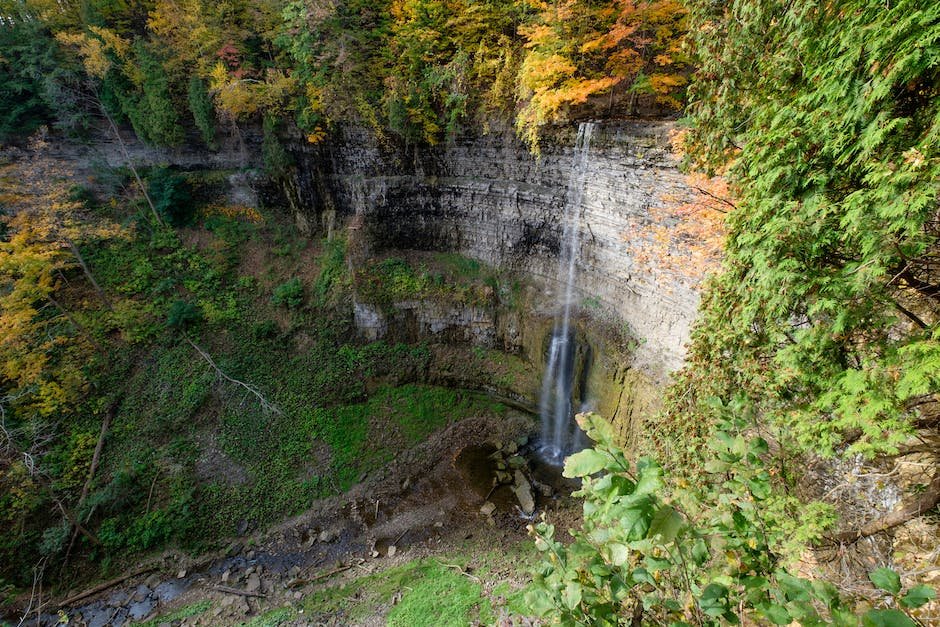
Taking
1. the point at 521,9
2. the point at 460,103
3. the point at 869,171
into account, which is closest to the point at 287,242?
the point at 460,103

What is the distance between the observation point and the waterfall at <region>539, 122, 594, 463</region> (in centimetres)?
1468

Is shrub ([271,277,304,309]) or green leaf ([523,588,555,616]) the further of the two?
shrub ([271,277,304,309])

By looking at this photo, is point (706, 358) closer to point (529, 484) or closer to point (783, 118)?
point (783, 118)

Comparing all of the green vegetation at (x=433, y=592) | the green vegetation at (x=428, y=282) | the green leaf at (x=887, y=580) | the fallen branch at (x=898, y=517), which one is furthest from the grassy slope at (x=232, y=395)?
the green leaf at (x=887, y=580)

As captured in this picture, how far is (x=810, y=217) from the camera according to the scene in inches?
146

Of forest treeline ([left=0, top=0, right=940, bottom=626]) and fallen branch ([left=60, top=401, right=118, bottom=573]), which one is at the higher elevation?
forest treeline ([left=0, top=0, right=940, bottom=626])

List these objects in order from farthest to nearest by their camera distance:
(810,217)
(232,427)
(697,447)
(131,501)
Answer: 1. (232,427)
2. (131,501)
3. (697,447)
4. (810,217)

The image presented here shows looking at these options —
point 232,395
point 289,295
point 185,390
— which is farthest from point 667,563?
point 289,295

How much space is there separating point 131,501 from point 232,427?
134 inches

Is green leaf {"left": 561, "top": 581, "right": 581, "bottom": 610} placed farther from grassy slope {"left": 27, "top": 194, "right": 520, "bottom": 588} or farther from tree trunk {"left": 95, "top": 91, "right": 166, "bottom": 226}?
tree trunk {"left": 95, "top": 91, "right": 166, "bottom": 226}

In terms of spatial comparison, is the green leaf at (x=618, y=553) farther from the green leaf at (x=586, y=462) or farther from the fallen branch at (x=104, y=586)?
the fallen branch at (x=104, y=586)

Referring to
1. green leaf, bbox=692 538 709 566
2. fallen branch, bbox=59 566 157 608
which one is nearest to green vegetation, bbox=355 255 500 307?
fallen branch, bbox=59 566 157 608

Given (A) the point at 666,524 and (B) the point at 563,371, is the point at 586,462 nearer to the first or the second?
(A) the point at 666,524

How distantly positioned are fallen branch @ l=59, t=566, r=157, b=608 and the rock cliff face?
1360 centimetres
